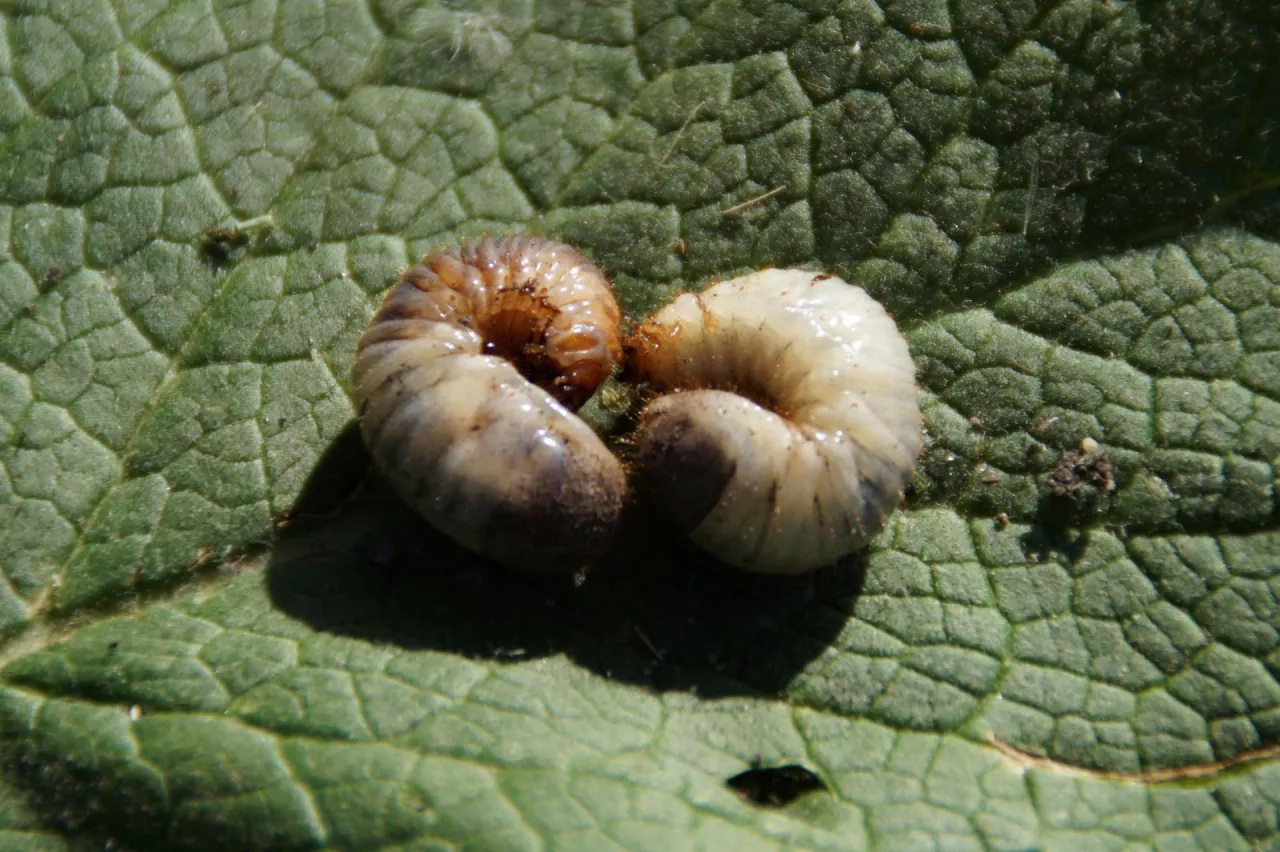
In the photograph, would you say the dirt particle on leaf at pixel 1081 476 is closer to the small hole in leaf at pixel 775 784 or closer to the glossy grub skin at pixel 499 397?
the small hole in leaf at pixel 775 784

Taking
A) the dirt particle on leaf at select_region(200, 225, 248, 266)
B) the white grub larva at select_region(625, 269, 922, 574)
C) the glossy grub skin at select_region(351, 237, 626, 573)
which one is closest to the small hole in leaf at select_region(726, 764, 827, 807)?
the white grub larva at select_region(625, 269, 922, 574)

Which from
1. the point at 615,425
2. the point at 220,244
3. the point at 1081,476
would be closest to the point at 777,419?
the point at 615,425

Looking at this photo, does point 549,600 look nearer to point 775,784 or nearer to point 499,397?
point 499,397

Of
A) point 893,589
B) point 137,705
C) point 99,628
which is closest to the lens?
point 137,705

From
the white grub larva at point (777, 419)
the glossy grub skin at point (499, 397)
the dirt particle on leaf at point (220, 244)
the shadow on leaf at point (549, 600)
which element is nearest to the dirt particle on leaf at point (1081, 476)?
the white grub larva at point (777, 419)

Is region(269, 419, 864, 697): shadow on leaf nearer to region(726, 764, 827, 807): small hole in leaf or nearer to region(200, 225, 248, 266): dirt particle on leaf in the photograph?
region(726, 764, 827, 807): small hole in leaf

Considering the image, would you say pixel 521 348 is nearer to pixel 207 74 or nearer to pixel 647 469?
pixel 647 469

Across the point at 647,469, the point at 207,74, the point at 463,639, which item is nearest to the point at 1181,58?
the point at 647,469
